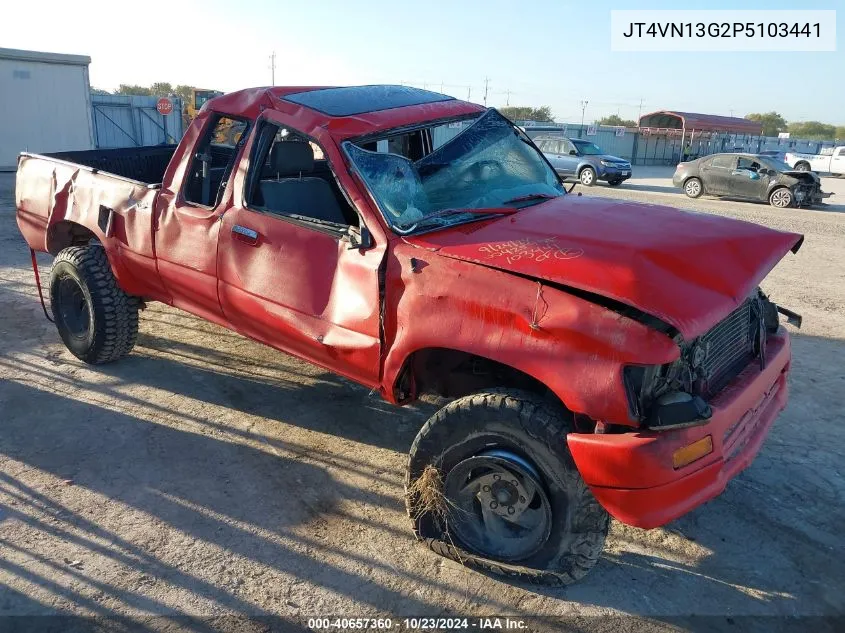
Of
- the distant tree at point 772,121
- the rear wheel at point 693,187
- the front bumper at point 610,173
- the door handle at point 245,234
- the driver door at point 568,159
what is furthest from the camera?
the distant tree at point 772,121

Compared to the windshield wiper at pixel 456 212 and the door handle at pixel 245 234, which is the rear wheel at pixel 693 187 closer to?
the windshield wiper at pixel 456 212

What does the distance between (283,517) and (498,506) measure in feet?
3.90

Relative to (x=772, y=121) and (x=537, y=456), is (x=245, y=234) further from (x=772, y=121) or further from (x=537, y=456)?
(x=772, y=121)

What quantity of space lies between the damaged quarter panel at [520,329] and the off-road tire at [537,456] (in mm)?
195

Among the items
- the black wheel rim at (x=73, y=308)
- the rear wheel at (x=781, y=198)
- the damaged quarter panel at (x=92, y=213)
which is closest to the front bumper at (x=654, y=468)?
the damaged quarter panel at (x=92, y=213)

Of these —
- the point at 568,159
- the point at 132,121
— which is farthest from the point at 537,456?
the point at 132,121

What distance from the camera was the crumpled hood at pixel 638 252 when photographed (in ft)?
8.54

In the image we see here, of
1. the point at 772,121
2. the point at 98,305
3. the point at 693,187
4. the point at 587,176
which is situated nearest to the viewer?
the point at 98,305

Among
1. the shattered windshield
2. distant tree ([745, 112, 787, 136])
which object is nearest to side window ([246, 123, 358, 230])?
the shattered windshield

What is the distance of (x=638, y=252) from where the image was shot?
2.88 metres

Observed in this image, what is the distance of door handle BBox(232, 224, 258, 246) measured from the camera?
3811 millimetres

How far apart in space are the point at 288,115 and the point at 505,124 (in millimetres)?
1428

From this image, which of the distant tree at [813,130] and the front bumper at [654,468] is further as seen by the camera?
the distant tree at [813,130]

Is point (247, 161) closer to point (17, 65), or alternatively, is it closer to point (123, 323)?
point (123, 323)
